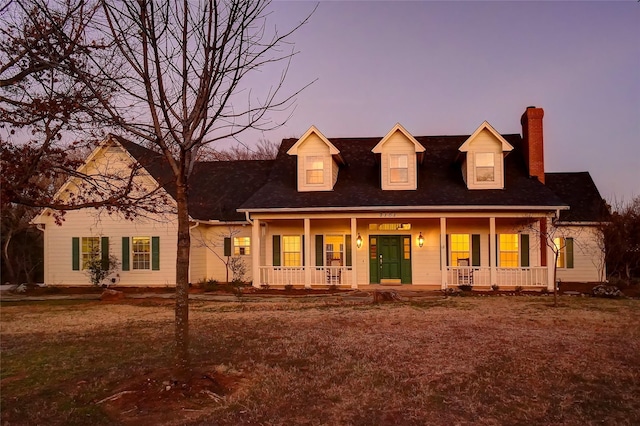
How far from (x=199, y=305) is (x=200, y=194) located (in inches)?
311

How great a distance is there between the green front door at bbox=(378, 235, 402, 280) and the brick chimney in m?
6.04

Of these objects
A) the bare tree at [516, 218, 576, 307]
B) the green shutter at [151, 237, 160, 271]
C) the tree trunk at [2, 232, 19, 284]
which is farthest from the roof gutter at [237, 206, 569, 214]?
the tree trunk at [2, 232, 19, 284]

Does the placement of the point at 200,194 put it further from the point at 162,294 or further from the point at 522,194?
the point at 522,194

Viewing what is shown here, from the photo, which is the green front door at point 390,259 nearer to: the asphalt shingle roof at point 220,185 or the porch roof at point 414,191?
the porch roof at point 414,191

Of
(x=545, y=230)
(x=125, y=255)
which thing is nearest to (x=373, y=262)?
(x=545, y=230)

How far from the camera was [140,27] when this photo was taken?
5.72 meters

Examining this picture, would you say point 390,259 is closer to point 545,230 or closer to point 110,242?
point 545,230

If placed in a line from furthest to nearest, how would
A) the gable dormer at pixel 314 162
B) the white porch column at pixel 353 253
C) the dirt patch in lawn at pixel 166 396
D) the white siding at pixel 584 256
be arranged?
the white siding at pixel 584 256, the gable dormer at pixel 314 162, the white porch column at pixel 353 253, the dirt patch in lawn at pixel 166 396

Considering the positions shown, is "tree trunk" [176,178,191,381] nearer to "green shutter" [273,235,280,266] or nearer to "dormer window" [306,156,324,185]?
"dormer window" [306,156,324,185]

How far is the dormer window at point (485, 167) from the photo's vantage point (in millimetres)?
18000

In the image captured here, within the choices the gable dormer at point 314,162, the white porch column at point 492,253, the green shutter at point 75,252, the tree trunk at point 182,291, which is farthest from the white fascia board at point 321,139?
the tree trunk at point 182,291

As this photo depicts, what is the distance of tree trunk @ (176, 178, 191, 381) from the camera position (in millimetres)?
6066

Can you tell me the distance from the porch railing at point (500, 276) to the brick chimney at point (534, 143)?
13.5ft

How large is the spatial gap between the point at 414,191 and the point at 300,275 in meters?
5.43
